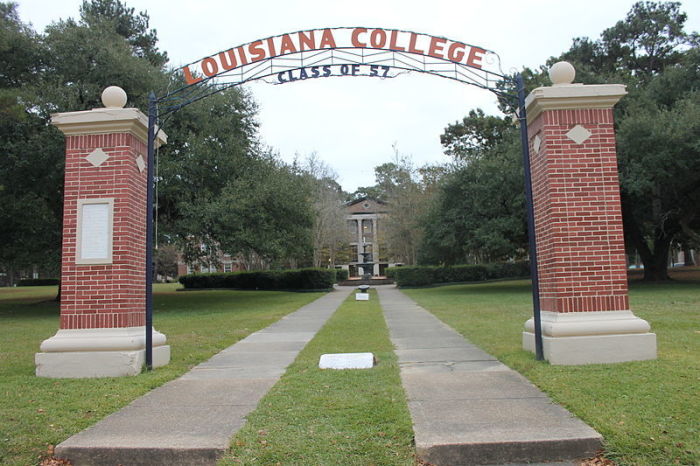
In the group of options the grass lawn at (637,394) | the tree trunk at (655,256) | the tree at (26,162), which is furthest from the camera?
the tree trunk at (655,256)

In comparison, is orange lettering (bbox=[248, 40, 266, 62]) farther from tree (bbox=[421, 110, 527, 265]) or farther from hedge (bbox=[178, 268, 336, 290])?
hedge (bbox=[178, 268, 336, 290])

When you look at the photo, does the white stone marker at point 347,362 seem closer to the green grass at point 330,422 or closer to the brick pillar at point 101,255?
the green grass at point 330,422

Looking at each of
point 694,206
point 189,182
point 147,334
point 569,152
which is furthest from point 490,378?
point 694,206

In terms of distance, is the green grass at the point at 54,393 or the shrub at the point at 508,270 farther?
the shrub at the point at 508,270

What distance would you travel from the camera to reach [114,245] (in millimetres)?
7117

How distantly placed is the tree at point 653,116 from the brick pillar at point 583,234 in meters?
14.9

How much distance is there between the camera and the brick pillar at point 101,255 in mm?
6809

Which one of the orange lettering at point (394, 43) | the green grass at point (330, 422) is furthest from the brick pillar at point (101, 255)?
the orange lettering at point (394, 43)

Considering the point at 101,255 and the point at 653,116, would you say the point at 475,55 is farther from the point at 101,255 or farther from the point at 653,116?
the point at 653,116

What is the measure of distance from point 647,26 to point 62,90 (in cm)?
2709

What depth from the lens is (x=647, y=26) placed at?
27.5m

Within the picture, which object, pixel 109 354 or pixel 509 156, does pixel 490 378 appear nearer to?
pixel 109 354

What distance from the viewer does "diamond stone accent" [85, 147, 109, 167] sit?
23.9 feet

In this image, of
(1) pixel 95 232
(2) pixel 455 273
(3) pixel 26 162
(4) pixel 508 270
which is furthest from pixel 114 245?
(4) pixel 508 270
